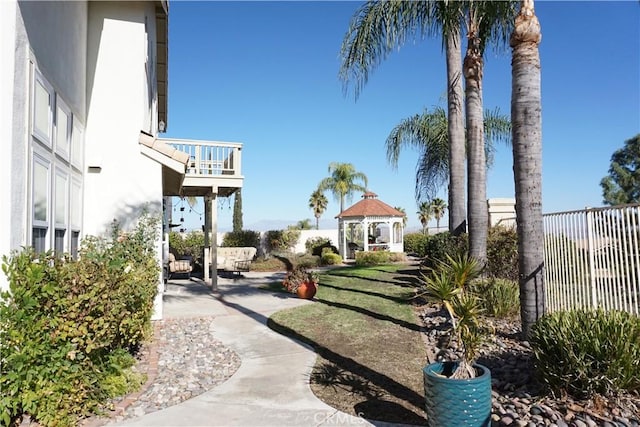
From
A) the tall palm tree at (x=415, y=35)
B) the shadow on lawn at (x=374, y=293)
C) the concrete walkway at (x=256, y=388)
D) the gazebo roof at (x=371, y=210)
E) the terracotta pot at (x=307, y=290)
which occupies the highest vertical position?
the tall palm tree at (x=415, y=35)

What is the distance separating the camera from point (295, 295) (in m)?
12.1

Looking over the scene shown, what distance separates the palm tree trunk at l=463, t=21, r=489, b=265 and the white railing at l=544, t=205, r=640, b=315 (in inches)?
55.2

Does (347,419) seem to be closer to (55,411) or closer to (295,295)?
(55,411)

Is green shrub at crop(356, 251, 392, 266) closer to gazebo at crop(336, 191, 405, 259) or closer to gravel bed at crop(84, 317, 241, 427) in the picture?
gazebo at crop(336, 191, 405, 259)

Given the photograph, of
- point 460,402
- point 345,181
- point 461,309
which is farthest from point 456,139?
point 345,181

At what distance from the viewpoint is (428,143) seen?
1753cm

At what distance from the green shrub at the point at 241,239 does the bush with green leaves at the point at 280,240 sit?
115cm

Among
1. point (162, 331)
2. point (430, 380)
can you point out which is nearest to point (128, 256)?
point (162, 331)

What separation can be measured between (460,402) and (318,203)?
136ft

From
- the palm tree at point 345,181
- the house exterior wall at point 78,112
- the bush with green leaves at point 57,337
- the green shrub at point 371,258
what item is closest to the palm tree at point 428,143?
the green shrub at point 371,258

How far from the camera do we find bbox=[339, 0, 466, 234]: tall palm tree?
9.09 metres

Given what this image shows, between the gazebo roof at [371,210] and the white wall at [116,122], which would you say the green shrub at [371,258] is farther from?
the white wall at [116,122]

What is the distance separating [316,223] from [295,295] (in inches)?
1322

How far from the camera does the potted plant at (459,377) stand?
3.58m
